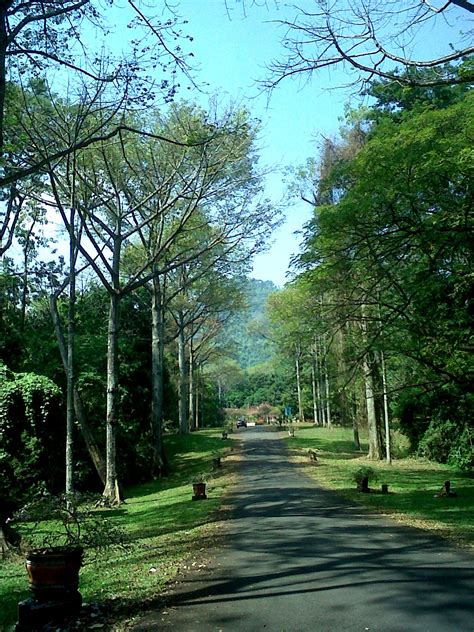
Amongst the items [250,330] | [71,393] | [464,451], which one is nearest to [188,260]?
[71,393]

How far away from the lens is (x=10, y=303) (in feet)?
96.1

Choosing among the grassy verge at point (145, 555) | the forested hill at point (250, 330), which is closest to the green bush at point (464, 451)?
the grassy verge at point (145, 555)

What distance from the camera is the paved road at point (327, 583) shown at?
562 centimetres

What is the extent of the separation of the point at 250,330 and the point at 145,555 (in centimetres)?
5468

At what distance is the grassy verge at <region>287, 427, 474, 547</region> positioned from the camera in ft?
39.9

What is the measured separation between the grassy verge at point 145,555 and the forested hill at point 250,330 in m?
17.8

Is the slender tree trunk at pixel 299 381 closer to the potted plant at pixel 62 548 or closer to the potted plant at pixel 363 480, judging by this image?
the potted plant at pixel 363 480

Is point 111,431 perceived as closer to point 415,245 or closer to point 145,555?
point 145,555

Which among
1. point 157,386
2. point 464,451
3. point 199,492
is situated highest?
point 157,386

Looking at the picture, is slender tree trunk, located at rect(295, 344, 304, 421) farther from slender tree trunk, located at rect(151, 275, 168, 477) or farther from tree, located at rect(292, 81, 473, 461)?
tree, located at rect(292, 81, 473, 461)

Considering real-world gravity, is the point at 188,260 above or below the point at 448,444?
above

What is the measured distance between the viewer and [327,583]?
700 centimetres

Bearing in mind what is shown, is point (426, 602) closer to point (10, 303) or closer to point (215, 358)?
point (10, 303)

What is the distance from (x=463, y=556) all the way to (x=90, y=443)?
51.8 ft
